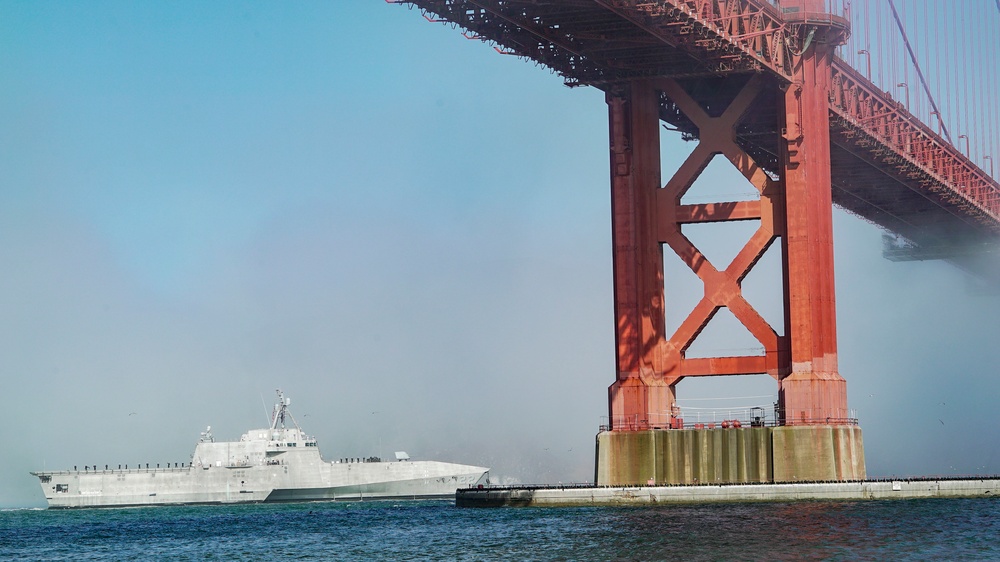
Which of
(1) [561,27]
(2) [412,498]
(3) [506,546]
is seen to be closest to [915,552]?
(3) [506,546]

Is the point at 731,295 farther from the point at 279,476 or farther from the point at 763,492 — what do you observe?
the point at 279,476

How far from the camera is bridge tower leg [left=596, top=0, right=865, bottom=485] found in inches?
1834

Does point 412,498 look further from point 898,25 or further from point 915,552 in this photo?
point 915,552

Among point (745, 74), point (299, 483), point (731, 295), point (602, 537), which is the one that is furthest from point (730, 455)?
point (299, 483)

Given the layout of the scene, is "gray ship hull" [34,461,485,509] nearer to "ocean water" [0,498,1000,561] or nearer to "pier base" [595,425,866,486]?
"ocean water" [0,498,1000,561]

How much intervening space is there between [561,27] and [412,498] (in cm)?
5564

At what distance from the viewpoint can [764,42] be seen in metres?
47.1

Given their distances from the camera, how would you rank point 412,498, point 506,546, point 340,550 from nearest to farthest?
point 506,546 < point 340,550 < point 412,498

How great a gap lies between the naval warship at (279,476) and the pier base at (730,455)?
47.7 metres

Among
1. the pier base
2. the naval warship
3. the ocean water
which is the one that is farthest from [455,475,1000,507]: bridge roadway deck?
the naval warship

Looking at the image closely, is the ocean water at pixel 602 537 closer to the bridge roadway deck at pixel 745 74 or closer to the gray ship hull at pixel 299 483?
the bridge roadway deck at pixel 745 74

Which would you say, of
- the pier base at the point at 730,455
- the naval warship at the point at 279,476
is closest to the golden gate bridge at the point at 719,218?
the pier base at the point at 730,455

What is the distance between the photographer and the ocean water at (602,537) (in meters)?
32.5

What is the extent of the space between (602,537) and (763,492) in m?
10.7
